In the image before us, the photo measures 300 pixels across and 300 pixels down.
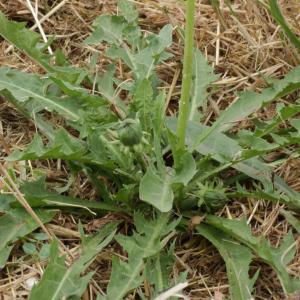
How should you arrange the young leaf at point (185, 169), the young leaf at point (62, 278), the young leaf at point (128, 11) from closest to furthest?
the young leaf at point (62, 278) < the young leaf at point (185, 169) < the young leaf at point (128, 11)

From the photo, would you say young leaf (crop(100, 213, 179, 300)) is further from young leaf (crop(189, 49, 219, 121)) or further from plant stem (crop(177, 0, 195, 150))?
young leaf (crop(189, 49, 219, 121))

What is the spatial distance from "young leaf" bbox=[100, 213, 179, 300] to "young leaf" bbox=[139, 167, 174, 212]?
0.33ft

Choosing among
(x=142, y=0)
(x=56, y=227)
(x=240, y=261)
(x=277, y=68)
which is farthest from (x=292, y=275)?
(x=142, y=0)

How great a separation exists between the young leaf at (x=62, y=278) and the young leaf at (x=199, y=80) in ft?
1.85

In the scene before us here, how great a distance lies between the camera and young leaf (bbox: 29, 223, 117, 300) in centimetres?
189

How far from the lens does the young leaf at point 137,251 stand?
192 centimetres

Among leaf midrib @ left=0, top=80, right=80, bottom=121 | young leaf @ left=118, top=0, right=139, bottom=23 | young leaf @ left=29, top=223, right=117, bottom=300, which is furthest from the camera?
young leaf @ left=118, top=0, right=139, bottom=23

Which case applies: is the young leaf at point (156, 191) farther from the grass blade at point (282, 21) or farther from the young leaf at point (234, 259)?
the grass blade at point (282, 21)

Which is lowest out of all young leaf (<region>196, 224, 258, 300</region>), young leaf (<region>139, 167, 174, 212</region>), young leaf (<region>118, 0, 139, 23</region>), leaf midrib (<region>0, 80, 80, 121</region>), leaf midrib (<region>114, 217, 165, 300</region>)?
young leaf (<region>196, 224, 258, 300</region>)

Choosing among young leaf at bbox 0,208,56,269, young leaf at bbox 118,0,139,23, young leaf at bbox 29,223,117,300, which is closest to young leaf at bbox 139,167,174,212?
young leaf at bbox 29,223,117,300

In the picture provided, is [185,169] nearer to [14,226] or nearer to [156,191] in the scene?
[156,191]

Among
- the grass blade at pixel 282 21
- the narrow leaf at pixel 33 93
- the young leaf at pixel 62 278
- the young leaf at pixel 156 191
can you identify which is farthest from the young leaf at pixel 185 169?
the grass blade at pixel 282 21

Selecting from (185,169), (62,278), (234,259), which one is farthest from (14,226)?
(234,259)

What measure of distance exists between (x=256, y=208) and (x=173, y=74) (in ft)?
2.21
